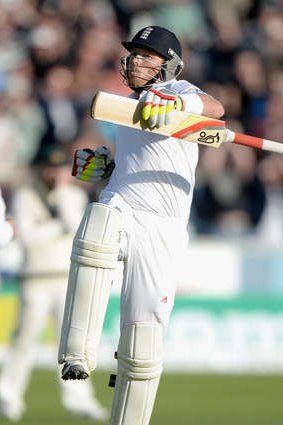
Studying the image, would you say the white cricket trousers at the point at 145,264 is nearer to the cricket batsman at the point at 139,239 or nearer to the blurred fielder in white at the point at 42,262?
the cricket batsman at the point at 139,239

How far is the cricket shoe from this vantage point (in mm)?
5676

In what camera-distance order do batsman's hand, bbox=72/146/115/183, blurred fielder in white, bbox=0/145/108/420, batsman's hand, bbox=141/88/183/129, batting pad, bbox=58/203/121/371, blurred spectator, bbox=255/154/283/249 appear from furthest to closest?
blurred spectator, bbox=255/154/283/249 < blurred fielder in white, bbox=0/145/108/420 < batsman's hand, bbox=72/146/115/183 < batting pad, bbox=58/203/121/371 < batsman's hand, bbox=141/88/183/129

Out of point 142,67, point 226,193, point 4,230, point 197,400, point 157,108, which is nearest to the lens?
point 157,108

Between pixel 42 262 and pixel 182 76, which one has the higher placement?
pixel 182 76

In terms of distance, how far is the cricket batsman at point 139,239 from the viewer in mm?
5832

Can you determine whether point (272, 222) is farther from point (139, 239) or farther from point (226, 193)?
point (139, 239)

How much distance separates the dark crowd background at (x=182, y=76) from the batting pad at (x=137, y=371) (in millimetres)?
5555

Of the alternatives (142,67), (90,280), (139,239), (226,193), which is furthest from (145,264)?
(226,193)

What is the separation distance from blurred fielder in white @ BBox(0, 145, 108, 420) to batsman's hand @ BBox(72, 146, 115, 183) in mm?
3512

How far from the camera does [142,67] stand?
19.5 feet

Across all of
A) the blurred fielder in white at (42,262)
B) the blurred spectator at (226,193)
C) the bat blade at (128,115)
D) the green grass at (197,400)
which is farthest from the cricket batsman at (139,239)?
the blurred spectator at (226,193)

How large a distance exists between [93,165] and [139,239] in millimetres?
455

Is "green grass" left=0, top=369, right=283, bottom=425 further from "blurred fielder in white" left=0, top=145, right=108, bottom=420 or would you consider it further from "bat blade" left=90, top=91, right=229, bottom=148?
"bat blade" left=90, top=91, right=229, bottom=148

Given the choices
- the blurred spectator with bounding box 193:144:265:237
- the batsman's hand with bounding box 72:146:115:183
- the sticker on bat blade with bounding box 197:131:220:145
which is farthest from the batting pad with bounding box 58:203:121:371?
the blurred spectator with bounding box 193:144:265:237
